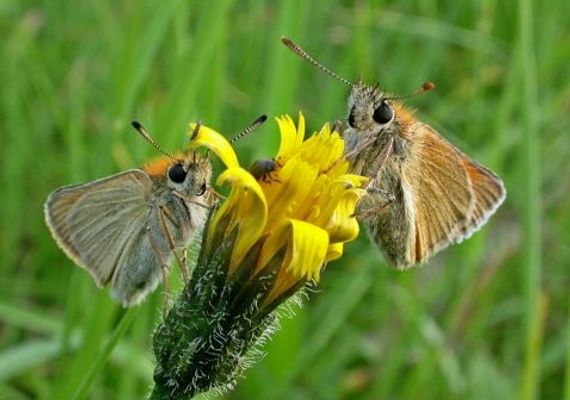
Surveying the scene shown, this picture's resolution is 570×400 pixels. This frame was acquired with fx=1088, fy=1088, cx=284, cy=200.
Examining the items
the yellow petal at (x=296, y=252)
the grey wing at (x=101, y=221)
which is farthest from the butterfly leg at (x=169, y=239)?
the yellow petal at (x=296, y=252)

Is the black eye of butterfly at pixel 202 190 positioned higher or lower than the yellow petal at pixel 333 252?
lower

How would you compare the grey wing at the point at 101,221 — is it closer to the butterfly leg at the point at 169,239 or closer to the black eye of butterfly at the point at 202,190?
the butterfly leg at the point at 169,239

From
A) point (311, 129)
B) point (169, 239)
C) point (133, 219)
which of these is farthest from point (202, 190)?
point (311, 129)

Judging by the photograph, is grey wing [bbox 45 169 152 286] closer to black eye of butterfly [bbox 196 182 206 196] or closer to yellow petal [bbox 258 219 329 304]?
black eye of butterfly [bbox 196 182 206 196]

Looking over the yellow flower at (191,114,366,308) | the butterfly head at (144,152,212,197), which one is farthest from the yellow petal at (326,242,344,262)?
the butterfly head at (144,152,212,197)

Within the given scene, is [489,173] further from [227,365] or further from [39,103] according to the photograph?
[39,103]

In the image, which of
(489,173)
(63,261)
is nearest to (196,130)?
(489,173)

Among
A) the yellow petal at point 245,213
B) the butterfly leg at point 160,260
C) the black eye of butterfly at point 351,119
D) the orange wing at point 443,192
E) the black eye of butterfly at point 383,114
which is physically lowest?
the butterfly leg at point 160,260
